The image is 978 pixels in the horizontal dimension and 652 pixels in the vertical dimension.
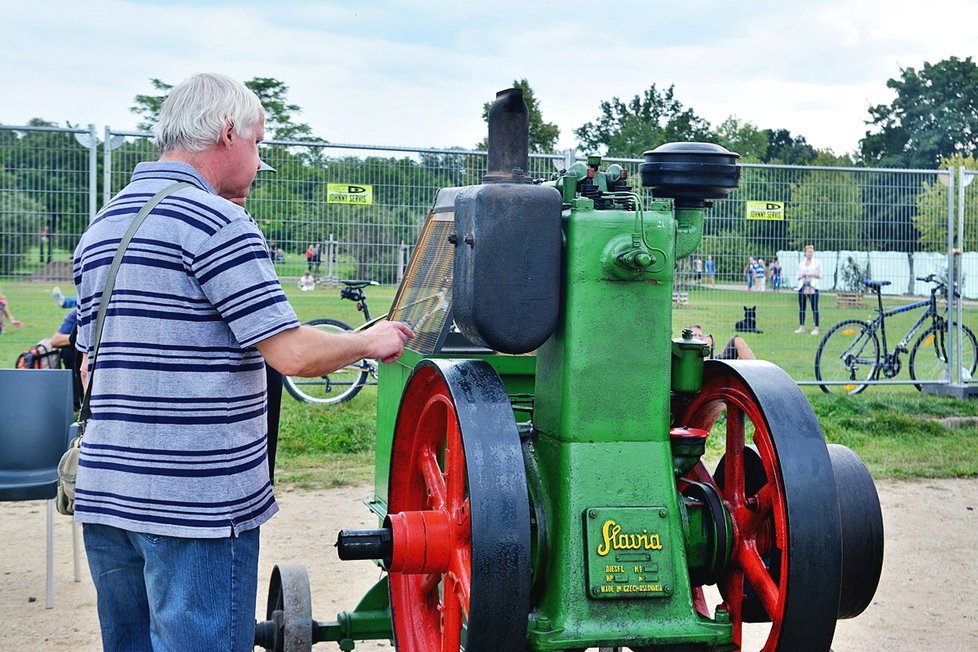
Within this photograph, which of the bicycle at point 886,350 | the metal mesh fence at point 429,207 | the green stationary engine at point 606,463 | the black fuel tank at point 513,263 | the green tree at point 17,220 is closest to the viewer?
the green stationary engine at point 606,463

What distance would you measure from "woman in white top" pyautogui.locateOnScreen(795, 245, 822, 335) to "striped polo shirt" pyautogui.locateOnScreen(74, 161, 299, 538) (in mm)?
8750

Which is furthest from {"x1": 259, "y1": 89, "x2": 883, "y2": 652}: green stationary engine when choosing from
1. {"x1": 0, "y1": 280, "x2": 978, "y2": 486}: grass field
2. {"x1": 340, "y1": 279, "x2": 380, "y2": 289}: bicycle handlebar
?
{"x1": 340, "y1": 279, "x2": 380, "y2": 289}: bicycle handlebar

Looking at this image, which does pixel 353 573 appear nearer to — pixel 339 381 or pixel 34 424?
pixel 34 424

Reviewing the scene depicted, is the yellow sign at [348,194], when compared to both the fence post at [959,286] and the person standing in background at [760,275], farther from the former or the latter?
the fence post at [959,286]

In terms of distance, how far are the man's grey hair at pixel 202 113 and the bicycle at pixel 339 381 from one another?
6.52m

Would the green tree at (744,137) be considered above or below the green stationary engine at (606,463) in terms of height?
above

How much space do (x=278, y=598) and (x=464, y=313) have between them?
146 cm

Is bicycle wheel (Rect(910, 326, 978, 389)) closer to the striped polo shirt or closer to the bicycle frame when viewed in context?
the bicycle frame

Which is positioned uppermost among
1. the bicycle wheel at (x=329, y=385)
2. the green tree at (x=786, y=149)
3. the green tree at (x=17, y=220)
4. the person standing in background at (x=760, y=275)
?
the green tree at (x=786, y=149)

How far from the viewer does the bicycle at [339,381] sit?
30.3ft

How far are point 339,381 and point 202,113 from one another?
7.26 metres

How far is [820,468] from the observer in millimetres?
2654

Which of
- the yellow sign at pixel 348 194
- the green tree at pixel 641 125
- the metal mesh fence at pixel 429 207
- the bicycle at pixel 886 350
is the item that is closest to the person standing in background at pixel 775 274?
the metal mesh fence at pixel 429 207

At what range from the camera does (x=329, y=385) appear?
952 centimetres
